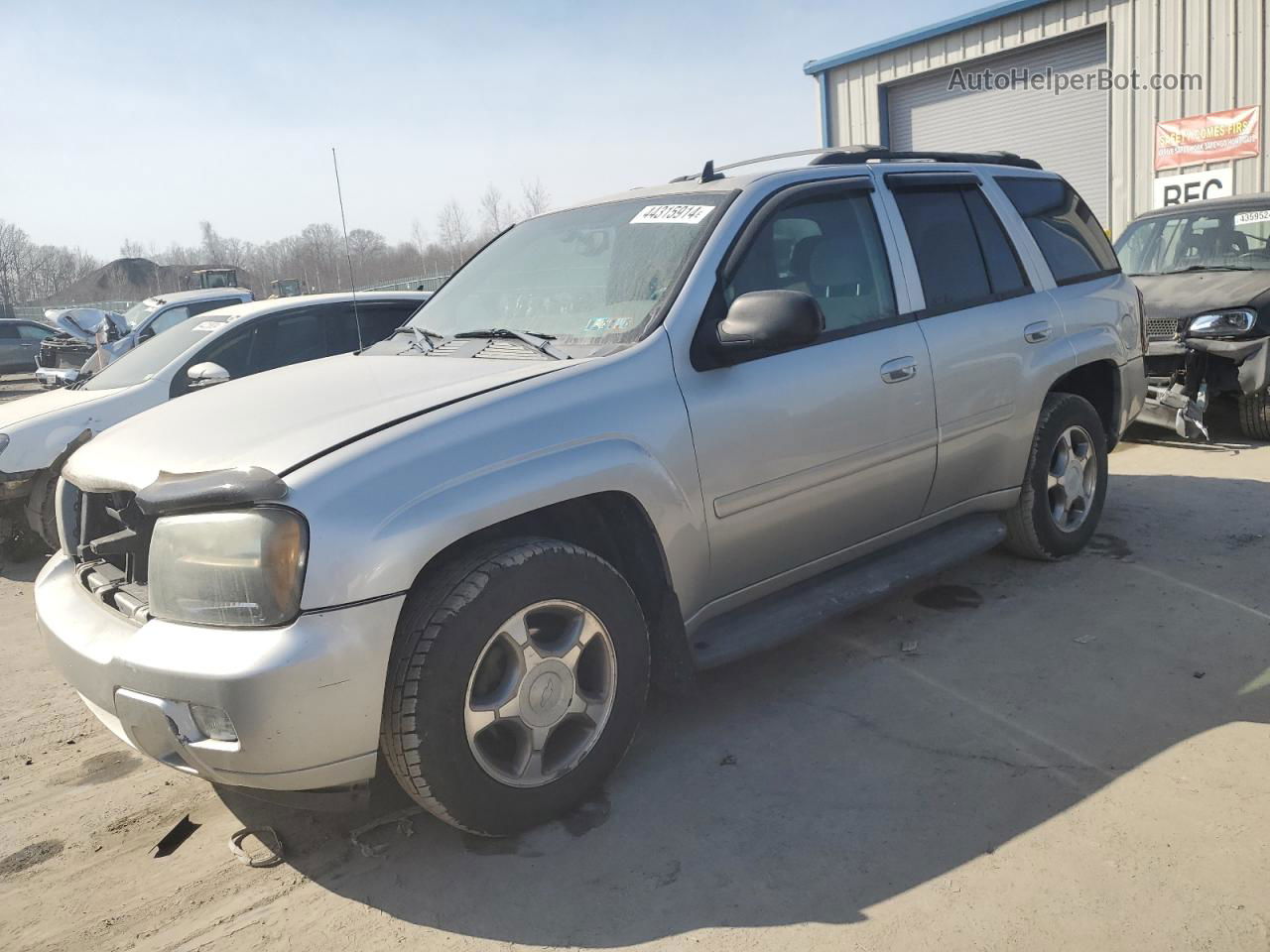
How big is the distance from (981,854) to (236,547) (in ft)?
6.56

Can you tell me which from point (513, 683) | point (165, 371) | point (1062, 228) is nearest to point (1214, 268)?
point (1062, 228)

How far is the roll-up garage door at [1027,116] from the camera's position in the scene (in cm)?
1458

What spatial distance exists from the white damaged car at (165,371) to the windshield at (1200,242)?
5.95 meters

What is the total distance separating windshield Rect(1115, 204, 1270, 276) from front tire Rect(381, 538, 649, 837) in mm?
6955

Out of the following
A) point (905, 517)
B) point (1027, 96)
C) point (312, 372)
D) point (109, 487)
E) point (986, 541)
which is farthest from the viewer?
point (1027, 96)

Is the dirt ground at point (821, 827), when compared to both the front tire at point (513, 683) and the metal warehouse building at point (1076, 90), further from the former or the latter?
the metal warehouse building at point (1076, 90)

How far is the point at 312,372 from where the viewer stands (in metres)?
3.60

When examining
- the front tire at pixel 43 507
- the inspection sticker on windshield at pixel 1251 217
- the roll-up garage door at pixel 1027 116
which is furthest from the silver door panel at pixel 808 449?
the roll-up garage door at pixel 1027 116

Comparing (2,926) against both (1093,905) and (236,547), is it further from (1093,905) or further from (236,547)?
(1093,905)

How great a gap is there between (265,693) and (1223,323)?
273 inches

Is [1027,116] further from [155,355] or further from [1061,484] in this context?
[155,355]

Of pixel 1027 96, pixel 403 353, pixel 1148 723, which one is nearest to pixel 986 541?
pixel 1148 723

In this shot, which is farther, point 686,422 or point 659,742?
point 659,742

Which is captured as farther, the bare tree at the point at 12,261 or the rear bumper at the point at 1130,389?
the bare tree at the point at 12,261
